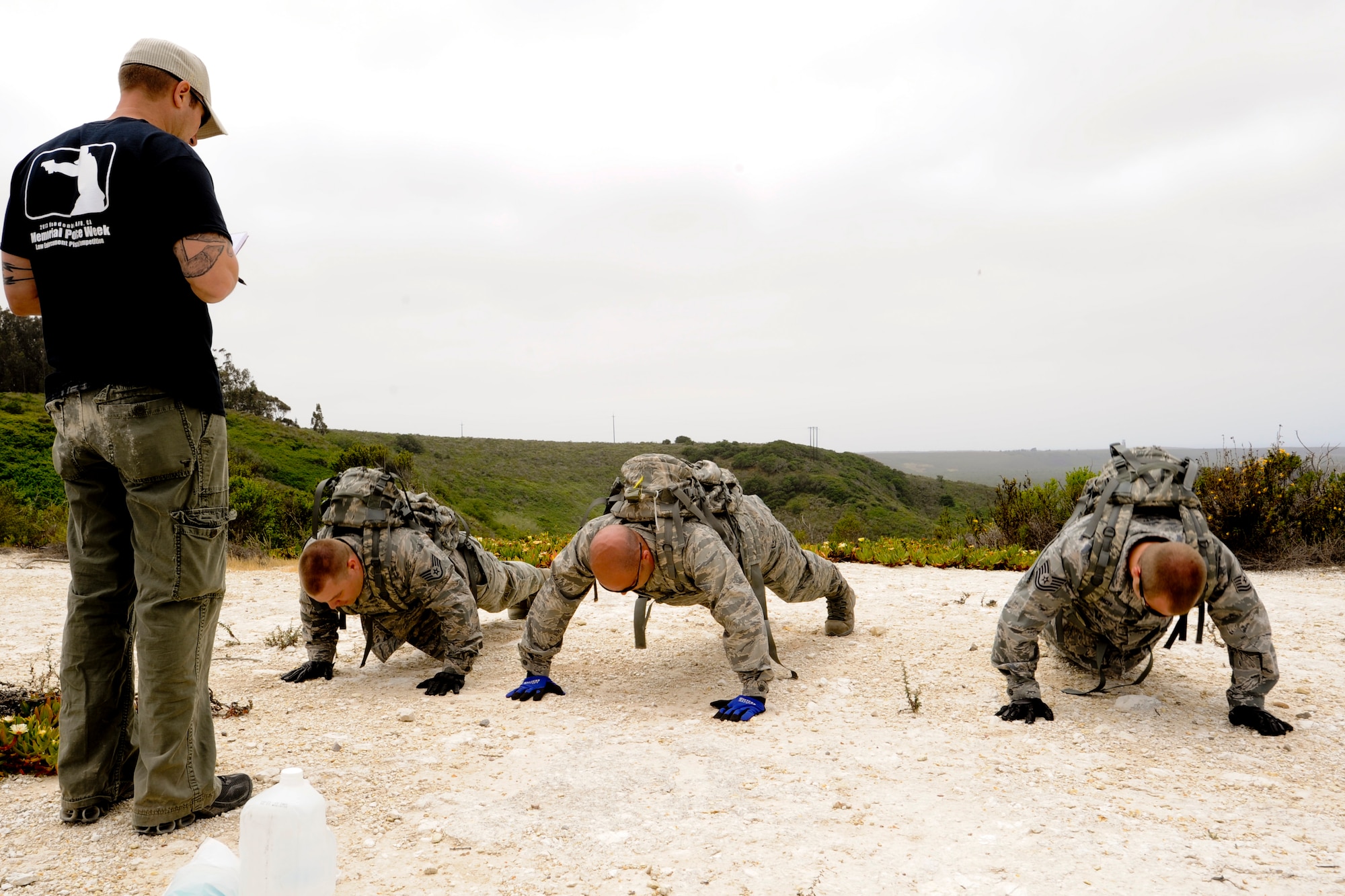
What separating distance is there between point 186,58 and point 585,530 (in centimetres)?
289

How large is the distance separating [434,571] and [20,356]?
1180 inches

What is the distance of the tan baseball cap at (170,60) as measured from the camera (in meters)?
2.79

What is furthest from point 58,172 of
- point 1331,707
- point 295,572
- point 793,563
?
point 295,572

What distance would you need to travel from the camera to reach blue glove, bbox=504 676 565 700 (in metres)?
4.57

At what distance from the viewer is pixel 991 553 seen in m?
9.58

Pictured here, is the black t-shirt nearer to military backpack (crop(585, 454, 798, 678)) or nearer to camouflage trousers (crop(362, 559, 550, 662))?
military backpack (crop(585, 454, 798, 678))

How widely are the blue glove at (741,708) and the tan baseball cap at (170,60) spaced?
11.9ft

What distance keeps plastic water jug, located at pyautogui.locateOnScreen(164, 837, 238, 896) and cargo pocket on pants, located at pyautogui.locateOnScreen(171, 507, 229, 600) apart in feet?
2.82

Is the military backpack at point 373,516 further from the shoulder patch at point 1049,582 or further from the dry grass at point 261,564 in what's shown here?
the dry grass at point 261,564

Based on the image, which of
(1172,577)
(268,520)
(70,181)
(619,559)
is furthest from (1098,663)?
(268,520)

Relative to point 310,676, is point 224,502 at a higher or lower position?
higher

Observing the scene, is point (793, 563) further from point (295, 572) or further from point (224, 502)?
point (295, 572)

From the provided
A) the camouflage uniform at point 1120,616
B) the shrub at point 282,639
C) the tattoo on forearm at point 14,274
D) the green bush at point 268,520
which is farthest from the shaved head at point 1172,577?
the green bush at point 268,520

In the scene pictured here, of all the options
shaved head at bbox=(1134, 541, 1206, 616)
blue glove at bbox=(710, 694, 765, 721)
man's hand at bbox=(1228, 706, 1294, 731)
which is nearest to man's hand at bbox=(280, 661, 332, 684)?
blue glove at bbox=(710, 694, 765, 721)
